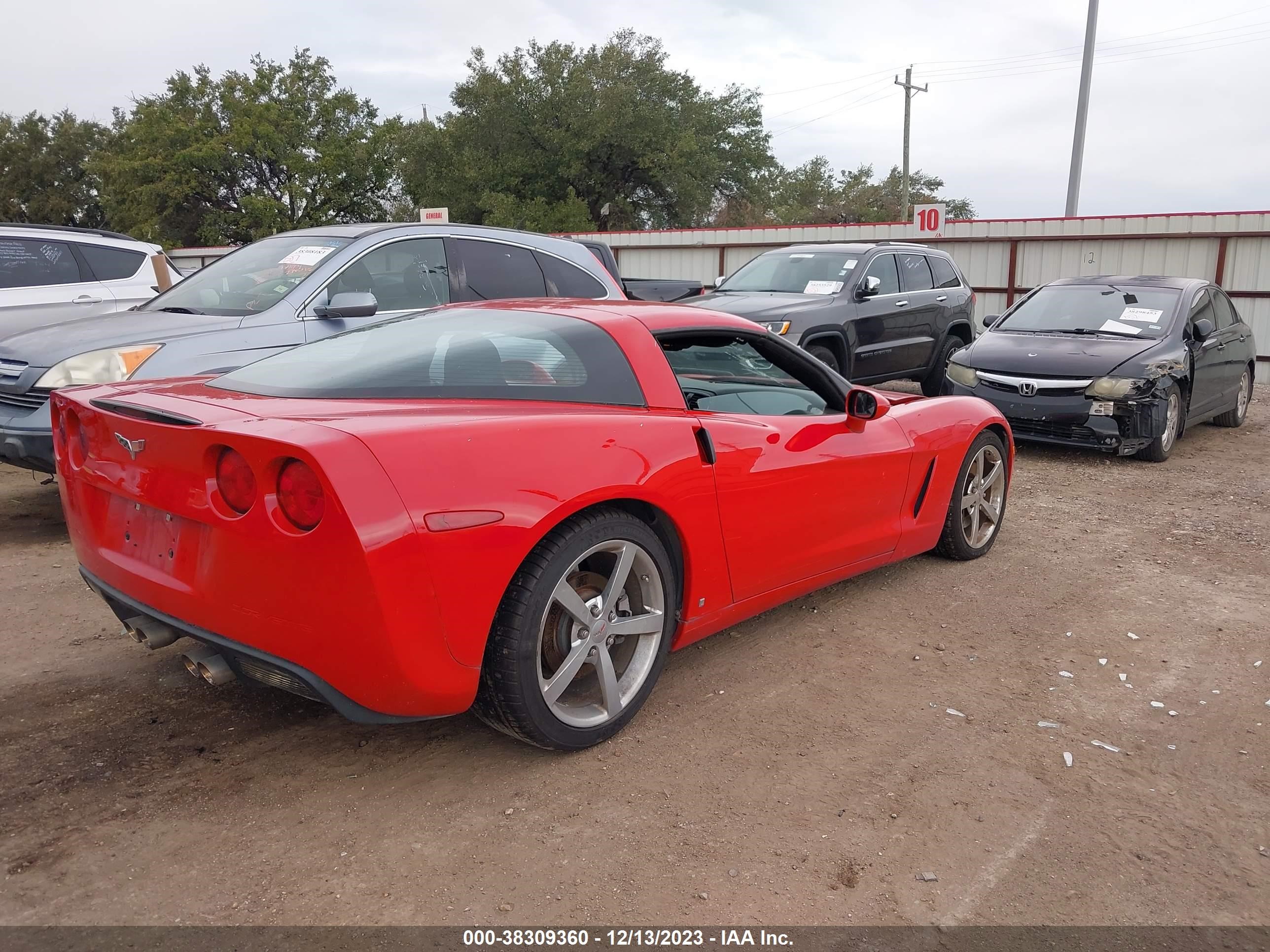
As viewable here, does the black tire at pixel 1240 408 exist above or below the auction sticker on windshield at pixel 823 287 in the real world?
below

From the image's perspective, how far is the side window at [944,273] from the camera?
11328 mm

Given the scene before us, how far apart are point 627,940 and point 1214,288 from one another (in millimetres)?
9972

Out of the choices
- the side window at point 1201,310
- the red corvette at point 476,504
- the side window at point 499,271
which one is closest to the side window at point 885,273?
the side window at point 1201,310

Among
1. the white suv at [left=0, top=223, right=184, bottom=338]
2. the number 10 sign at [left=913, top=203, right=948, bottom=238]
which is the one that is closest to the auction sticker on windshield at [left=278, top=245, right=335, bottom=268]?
the white suv at [left=0, top=223, right=184, bottom=338]

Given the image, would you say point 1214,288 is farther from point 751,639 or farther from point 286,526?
point 286,526


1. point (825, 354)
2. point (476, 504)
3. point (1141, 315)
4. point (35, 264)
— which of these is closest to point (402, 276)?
point (476, 504)

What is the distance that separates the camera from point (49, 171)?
52.0 meters

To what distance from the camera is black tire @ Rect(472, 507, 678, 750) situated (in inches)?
109

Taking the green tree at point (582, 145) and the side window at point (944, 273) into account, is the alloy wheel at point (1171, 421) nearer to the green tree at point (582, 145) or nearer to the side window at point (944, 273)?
the side window at point (944, 273)

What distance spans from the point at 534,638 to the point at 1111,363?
6963 mm

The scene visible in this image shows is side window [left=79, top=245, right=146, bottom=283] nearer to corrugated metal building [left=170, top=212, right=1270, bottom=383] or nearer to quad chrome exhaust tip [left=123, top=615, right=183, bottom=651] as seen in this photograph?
quad chrome exhaust tip [left=123, top=615, right=183, bottom=651]

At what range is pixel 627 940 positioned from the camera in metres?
2.28

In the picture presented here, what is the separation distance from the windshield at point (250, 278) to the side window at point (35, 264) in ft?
9.63

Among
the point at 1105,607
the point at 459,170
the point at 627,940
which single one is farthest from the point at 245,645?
the point at 459,170
